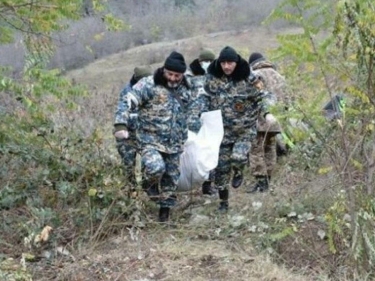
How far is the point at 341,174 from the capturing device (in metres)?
4.84

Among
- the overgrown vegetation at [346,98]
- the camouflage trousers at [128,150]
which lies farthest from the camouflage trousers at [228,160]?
the overgrown vegetation at [346,98]

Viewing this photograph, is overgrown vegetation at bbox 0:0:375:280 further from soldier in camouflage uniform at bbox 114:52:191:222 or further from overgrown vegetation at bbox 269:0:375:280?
soldier in camouflage uniform at bbox 114:52:191:222

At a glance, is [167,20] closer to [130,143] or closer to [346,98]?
[130,143]

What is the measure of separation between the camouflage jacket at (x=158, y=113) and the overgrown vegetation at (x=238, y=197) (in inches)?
19.4

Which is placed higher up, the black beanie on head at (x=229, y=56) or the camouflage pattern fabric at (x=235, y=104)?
the black beanie on head at (x=229, y=56)

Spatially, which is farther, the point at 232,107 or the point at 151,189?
the point at 232,107

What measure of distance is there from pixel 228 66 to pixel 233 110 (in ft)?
1.54

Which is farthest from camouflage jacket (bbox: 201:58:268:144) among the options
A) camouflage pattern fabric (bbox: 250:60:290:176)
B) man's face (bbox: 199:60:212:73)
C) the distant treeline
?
the distant treeline

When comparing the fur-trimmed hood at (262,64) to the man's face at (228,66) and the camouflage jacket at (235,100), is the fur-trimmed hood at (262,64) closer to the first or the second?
the camouflage jacket at (235,100)

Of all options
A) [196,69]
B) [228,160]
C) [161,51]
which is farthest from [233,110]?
[161,51]

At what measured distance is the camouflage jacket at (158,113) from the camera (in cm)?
584

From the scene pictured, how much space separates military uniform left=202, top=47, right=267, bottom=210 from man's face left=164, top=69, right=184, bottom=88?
544 mm

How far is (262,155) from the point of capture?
707 centimetres

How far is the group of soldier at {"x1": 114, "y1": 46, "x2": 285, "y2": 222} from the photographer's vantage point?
584 centimetres
